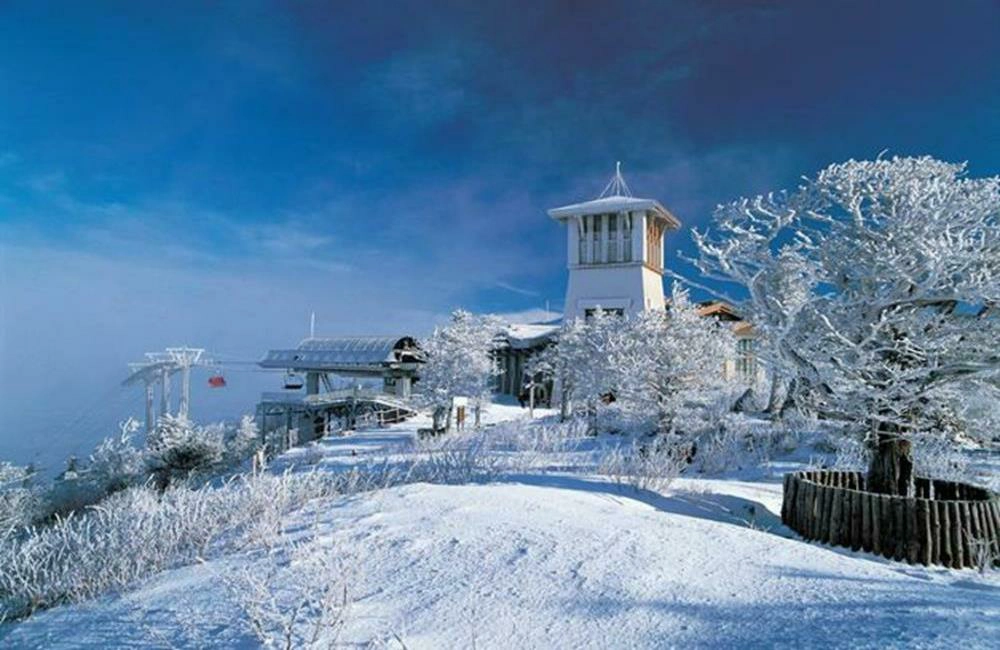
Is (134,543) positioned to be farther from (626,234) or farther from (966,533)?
(626,234)

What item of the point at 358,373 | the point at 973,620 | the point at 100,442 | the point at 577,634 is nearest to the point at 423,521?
the point at 577,634

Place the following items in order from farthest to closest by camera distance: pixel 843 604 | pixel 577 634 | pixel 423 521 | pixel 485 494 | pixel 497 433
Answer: pixel 497 433 → pixel 485 494 → pixel 423 521 → pixel 843 604 → pixel 577 634

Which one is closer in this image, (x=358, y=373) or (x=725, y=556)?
(x=725, y=556)

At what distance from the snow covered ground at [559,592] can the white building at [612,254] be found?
2276 centimetres

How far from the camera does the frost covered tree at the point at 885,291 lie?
19.3ft

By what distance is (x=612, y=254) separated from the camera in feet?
91.1

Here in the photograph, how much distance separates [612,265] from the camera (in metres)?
27.6

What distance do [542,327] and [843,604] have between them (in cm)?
2938

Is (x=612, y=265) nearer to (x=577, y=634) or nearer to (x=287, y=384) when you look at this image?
(x=287, y=384)

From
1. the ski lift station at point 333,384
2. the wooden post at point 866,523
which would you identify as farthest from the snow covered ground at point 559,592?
the ski lift station at point 333,384

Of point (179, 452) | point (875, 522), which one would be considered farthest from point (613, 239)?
point (875, 522)

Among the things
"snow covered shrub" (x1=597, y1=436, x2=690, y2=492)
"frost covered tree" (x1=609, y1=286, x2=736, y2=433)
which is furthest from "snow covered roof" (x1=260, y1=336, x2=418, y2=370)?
"snow covered shrub" (x1=597, y1=436, x2=690, y2=492)

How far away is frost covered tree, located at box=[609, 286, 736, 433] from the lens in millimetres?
13719

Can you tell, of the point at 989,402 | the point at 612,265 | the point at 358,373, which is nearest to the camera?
the point at 989,402
